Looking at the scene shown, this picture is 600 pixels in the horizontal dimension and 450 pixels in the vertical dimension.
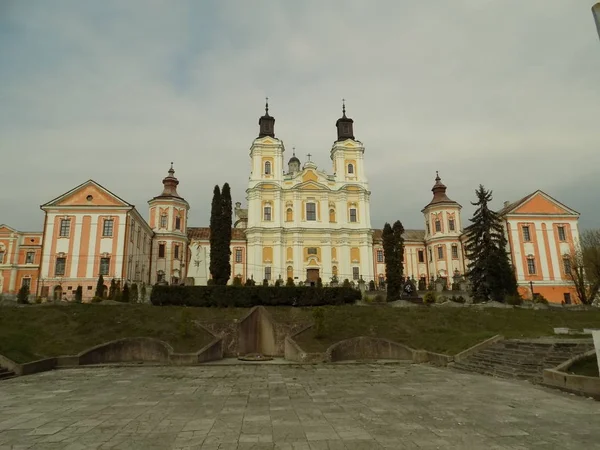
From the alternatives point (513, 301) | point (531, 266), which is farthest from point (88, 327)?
point (531, 266)

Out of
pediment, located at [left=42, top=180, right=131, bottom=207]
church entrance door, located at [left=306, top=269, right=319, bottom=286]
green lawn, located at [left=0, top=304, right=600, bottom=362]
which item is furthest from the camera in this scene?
A: church entrance door, located at [left=306, top=269, right=319, bottom=286]

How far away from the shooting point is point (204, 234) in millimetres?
55875

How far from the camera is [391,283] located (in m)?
34.8

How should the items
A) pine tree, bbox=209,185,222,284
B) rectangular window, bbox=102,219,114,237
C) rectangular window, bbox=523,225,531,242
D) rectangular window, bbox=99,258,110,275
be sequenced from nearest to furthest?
1. pine tree, bbox=209,185,222,284
2. rectangular window, bbox=99,258,110,275
3. rectangular window, bbox=102,219,114,237
4. rectangular window, bbox=523,225,531,242

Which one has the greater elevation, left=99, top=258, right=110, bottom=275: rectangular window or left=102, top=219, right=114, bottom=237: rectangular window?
left=102, top=219, right=114, bottom=237: rectangular window

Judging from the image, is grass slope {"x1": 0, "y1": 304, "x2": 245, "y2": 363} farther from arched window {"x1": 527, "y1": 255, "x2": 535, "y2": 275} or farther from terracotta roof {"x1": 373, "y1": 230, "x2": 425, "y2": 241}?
arched window {"x1": 527, "y1": 255, "x2": 535, "y2": 275}

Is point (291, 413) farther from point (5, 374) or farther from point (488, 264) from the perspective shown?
point (488, 264)

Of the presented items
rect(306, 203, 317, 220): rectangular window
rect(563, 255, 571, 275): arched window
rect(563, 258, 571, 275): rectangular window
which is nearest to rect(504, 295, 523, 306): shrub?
rect(563, 258, 571, 275): rectangular window

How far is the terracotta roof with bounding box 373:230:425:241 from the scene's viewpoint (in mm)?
59213

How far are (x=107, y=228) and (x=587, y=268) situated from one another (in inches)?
1930

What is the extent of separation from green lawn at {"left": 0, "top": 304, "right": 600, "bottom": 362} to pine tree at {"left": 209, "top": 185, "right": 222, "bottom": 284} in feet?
24.2

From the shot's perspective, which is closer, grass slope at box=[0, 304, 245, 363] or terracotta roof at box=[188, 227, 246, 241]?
grass slope at box=[0, 304, 245, 363]

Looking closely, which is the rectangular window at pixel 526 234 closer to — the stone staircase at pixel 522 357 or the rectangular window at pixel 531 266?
the rectangular window at pixel 531 266

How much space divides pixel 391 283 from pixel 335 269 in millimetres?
15912
